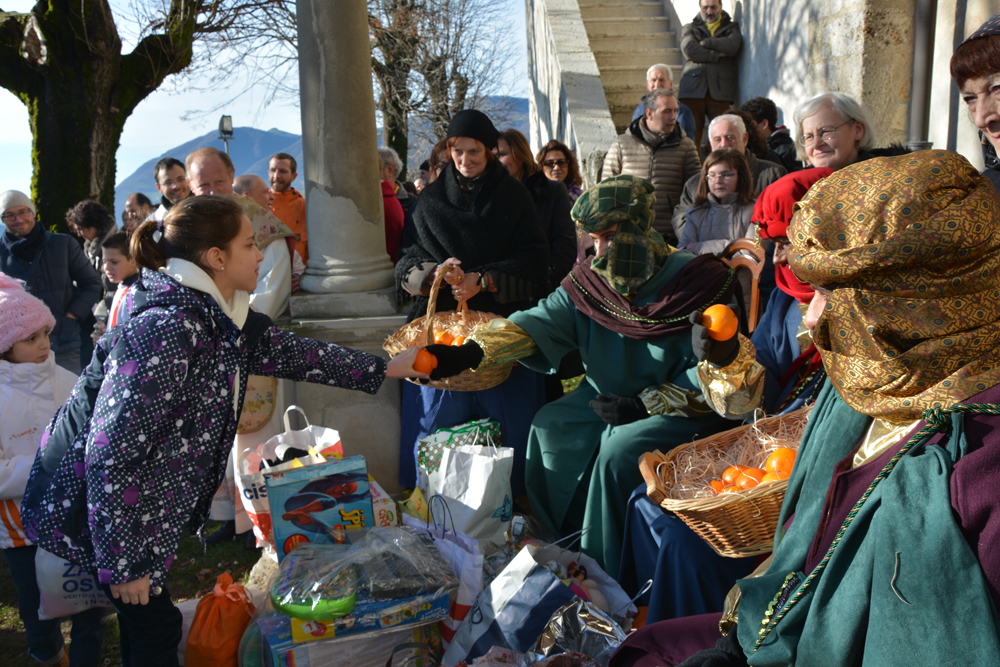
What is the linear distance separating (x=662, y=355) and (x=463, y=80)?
17.9 m

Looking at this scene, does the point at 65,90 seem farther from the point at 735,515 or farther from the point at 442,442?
the point at 735,515

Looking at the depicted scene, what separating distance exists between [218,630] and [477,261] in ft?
7.20

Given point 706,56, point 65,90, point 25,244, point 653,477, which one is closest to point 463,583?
point 653,477

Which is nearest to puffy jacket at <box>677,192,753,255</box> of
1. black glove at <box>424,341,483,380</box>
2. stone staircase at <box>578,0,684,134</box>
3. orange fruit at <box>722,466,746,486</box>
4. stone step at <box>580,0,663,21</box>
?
black glove at <box>424,341,483,380</box>

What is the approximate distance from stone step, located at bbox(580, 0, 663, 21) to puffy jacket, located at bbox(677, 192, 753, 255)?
748 centimetres

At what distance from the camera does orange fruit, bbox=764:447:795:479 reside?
7.65ft

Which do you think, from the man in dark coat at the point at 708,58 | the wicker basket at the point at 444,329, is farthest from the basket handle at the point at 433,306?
the man in dark coat at the point at 708,58

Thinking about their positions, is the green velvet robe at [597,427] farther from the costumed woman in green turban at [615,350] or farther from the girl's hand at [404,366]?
the girl's hand at [404,366]

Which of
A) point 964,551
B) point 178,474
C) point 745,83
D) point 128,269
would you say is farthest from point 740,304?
point 745,83

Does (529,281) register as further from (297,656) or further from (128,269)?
(128,269)

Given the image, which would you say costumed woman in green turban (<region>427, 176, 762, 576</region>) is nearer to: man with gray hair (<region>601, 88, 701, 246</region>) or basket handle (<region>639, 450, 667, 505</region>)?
basket handle (<region>639, 450, 667, 505</region>)

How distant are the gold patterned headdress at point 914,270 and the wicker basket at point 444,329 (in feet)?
6.84

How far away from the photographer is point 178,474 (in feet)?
7.43

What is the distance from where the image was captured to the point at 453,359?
3.14m
